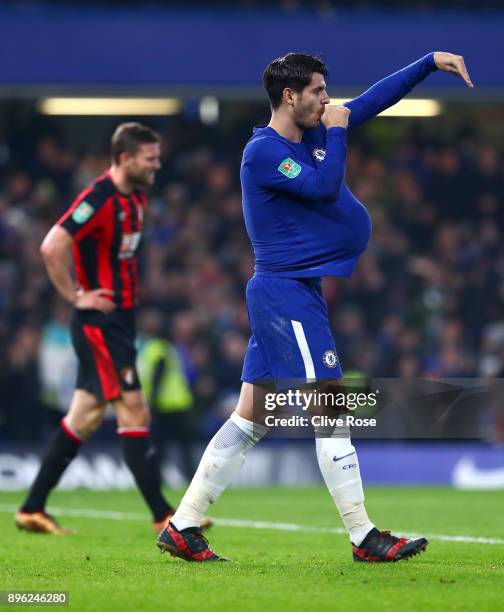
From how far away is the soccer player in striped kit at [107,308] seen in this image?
8031 mm

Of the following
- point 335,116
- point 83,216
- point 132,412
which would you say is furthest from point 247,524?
point 335,116

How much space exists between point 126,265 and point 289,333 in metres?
2.62

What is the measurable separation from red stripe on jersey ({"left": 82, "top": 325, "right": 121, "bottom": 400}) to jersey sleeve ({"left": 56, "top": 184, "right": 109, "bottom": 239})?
577 millimetres

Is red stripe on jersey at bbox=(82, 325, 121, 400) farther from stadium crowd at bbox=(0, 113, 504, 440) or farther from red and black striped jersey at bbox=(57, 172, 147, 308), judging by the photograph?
stadium crowd at bbox=(0, 113, 504, 440)

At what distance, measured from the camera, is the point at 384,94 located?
6191 mm

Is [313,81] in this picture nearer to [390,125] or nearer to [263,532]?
[263,532]

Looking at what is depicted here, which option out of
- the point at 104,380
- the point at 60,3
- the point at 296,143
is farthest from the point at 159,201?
the point at 296,143

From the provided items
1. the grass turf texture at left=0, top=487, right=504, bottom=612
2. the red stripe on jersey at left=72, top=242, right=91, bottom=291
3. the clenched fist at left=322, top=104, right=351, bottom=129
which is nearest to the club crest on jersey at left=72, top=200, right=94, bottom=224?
the red stripe on jersey at left=72, top=242, right=91, bottom=291

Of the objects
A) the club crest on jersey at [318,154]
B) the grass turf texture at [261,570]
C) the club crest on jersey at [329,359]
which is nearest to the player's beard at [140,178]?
the grass turf texture at [261,570]

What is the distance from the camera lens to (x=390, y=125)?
19406 mm

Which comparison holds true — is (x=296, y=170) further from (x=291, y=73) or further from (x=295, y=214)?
(x=291, y=73)

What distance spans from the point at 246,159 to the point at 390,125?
45.1 feet

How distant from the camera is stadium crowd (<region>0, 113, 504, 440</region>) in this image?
14.8 m

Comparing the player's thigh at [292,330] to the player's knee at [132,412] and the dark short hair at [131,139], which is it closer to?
the player's knee at [132,412]
